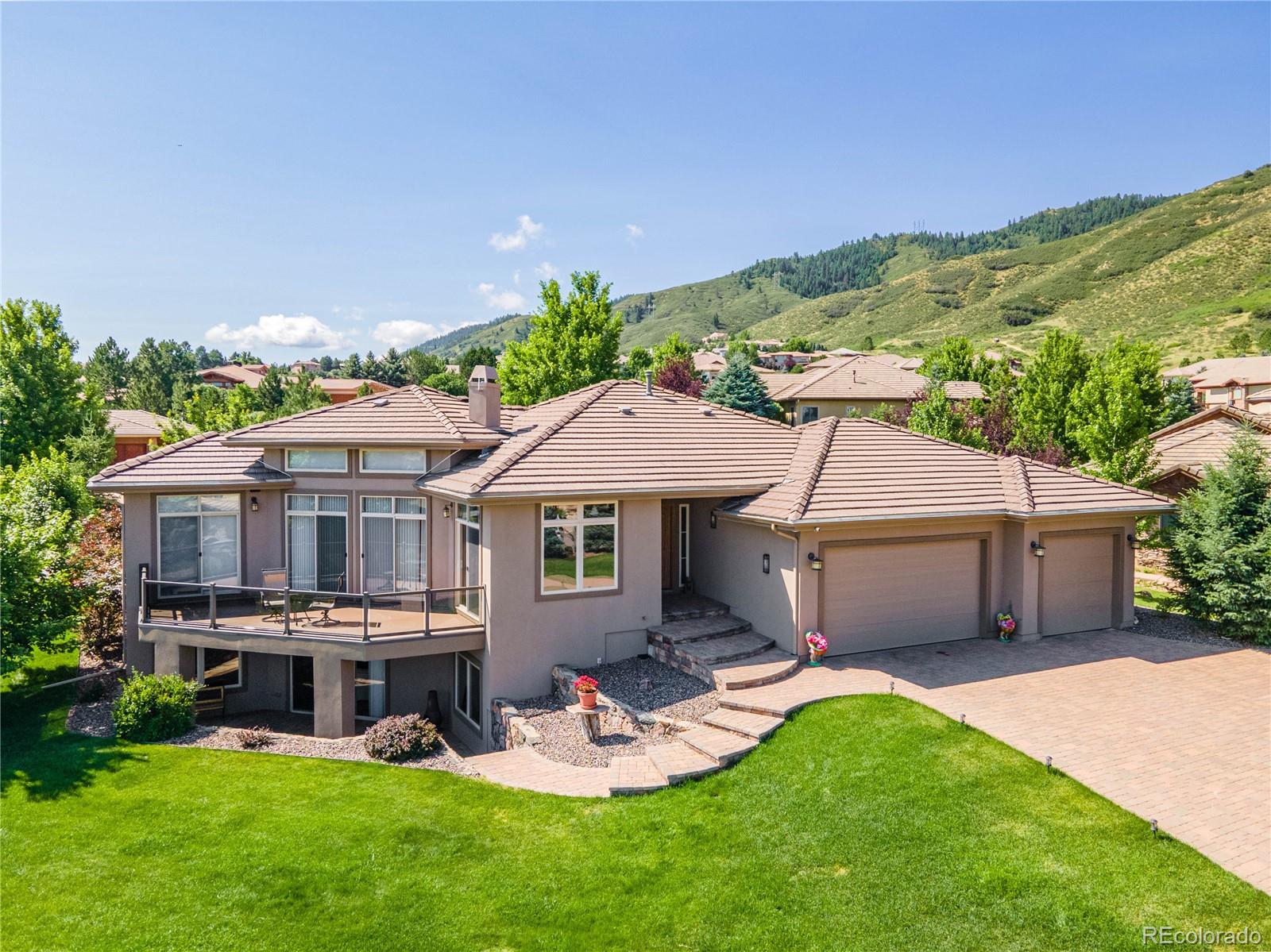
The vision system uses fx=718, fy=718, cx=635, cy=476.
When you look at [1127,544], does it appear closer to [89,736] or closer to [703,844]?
[703,844]

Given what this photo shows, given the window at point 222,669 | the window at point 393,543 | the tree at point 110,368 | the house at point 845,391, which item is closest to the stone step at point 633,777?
the window at point 393,543

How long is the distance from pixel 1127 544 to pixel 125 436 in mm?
51796

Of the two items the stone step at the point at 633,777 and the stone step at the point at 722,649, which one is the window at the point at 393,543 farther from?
the stone step at the point at 633,777

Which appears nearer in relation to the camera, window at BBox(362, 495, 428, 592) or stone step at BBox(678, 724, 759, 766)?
stone step at BBox(678, 724, 759, 766)

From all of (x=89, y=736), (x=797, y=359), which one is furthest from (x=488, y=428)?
(x=797, y=359)

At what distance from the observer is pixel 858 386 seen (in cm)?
5050

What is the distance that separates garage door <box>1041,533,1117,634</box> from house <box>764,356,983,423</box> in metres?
31.7

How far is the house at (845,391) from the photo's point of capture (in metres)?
49.0

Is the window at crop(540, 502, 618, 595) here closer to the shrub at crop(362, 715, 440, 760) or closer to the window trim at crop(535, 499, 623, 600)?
the window trim at crop(535, 499, 623, 600)

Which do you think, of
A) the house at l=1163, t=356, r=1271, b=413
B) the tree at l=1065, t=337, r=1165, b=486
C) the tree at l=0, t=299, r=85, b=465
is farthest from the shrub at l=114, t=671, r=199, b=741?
the house at l=1163, t=356, r=1271, b=413

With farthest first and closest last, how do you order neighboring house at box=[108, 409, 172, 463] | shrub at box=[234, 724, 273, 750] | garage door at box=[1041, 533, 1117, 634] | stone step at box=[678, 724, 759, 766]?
neighboring house at box=[108, 409, 172, 463] < garage door at box=[1041, 533, 1117, 634] < shrub at box=[234, 724, 273, 750] < stone step at box=[678, 724, 759, 766]

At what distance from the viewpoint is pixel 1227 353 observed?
76.9 metres

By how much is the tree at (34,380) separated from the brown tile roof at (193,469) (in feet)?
61.1

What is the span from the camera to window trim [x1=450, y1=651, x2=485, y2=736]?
13625 mm
